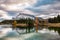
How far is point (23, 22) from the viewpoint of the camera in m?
22.4

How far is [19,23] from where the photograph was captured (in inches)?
915

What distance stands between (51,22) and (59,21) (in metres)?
1.44

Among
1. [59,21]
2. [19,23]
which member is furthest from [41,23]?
[19,23]

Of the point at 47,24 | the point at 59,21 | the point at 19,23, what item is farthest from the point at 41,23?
the point at 19,23

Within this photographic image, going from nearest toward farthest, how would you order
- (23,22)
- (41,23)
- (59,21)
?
(59,21)
(41,23)
(23,22)

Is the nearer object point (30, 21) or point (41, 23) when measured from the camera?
point (30, 21)

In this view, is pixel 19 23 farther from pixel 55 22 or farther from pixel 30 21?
pixel 55 22

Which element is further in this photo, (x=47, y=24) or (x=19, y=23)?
(x=19, y=23)

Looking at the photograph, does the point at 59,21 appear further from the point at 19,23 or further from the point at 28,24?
the point at 19,23

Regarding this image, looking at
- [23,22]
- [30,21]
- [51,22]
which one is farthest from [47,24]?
[23,22]

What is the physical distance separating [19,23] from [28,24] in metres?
2.34

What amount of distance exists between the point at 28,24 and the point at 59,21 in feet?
14.7

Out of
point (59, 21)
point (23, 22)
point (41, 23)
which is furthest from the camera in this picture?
point (23, 22)

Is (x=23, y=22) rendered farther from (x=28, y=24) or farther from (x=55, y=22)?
(x=55, y=22)
